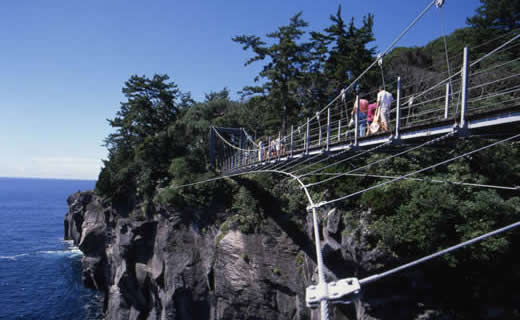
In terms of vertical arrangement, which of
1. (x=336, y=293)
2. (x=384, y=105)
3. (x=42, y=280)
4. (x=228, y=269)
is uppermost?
(x=384, y=105)

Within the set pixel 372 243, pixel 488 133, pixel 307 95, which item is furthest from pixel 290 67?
pixel 488 133

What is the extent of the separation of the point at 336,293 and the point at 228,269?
13.6 m

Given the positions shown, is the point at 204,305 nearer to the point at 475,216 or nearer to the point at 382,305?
the point at 382,305

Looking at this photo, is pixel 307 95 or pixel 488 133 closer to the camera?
pixel 488 133

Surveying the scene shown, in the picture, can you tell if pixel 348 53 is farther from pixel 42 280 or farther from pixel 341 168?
pixel 42 280

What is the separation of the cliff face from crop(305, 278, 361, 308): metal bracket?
7.40m

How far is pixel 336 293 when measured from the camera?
2375 millimetres

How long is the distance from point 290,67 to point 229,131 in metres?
7.22

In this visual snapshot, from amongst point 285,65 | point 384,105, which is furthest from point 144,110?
point 384,105

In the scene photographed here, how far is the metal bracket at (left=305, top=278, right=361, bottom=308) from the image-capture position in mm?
2320

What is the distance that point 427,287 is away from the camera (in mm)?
8586

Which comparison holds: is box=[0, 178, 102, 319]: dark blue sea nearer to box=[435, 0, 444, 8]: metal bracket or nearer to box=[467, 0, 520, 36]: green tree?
box=[435, 0, 444, 8]: metal bracket

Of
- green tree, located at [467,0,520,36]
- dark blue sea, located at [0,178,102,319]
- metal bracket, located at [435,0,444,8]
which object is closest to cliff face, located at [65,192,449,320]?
dark blue sea, located at [0,178,102,319]

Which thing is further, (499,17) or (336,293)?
(499,17)
